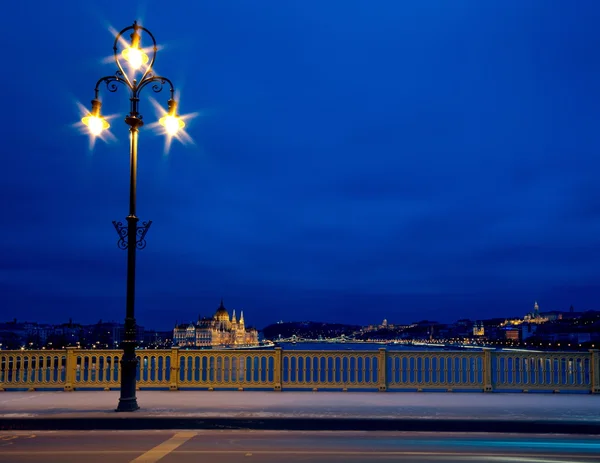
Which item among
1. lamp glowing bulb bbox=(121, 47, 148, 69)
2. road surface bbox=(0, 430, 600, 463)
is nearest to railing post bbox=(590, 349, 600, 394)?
road surface bbox=(0, 430, 600, 463)

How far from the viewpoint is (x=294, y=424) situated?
1236 cm

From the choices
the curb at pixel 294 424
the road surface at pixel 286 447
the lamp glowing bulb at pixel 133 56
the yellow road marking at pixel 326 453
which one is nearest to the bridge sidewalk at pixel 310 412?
the curb at pixel 294 424

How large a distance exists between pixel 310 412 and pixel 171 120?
736 cm

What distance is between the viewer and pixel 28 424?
1242 cm

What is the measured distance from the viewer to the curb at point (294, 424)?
39.8ft

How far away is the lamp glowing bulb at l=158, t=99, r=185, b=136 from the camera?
1427 centimetres

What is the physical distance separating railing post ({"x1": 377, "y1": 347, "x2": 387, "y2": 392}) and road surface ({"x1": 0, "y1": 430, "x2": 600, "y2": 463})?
18.7ft

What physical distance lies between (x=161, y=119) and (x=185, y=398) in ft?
23.1

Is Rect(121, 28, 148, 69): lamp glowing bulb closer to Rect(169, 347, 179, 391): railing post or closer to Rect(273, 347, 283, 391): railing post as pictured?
Rect(169, 347, 179, 391): railing post

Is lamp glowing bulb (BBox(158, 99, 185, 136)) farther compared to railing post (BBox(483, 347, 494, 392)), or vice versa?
railing post (BBox(483, 347, 494, 392))

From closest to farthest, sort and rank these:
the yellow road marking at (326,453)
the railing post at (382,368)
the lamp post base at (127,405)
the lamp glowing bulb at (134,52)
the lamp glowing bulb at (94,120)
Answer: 1. the yellow road marking at (326,453)
2. the lamp post base at (127,405)
3. the lamp glowing bulb at (134,52)
4. the lamp glowing bulb at (94,120)
5. the railing post at (382,368)

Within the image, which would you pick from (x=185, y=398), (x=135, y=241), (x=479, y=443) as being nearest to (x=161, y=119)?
(x=135, y=241)

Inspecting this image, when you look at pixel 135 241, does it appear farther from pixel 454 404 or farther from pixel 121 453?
pixel 454 404

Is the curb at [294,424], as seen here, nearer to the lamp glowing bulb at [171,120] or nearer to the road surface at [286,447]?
the road surface at [286,447]
